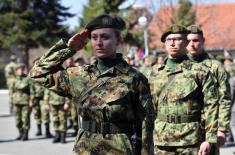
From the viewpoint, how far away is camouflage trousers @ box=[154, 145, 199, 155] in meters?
5.98

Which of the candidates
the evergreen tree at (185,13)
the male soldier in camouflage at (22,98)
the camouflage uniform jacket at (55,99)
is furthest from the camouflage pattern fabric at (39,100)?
the evergreen tree at (185,13)

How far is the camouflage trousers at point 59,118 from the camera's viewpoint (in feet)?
43.7

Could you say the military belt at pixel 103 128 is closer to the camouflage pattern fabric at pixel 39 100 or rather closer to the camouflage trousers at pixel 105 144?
the camouflage trousers at pixel 105 144

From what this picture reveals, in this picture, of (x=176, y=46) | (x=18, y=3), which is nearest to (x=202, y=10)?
A: (x=18, y=3)

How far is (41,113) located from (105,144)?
10.9 meters

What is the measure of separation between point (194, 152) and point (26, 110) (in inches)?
334

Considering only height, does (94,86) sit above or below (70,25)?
below

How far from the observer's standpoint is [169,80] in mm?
6121

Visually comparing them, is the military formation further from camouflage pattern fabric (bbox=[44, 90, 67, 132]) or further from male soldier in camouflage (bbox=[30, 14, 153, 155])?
camouflage pattern fabric (bbox=[44, 90, 67, 132])

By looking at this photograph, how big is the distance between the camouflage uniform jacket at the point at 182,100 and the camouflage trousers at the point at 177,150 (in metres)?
0.04

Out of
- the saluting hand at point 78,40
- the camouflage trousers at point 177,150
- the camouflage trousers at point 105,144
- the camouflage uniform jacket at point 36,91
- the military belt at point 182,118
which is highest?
the camouflage uniform jacket at point 36,91

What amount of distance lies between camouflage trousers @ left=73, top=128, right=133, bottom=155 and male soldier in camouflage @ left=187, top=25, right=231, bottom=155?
199 centimetres

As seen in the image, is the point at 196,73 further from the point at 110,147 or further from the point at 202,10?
the point at 202,10

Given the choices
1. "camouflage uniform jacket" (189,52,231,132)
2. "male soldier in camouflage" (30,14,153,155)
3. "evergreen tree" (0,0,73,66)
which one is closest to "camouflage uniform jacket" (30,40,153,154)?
"male soldier in camouflage" (30,14,153,155)
